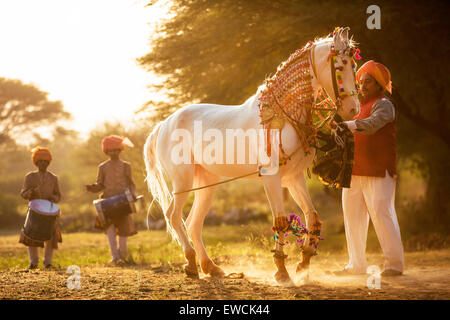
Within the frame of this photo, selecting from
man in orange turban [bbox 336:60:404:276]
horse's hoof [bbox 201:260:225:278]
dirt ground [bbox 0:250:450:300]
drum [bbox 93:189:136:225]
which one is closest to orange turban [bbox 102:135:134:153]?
drum [bbox 93:189:136:225]

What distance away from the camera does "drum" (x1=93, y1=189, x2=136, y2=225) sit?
314 inches

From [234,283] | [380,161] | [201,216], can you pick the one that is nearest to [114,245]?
[201,216]

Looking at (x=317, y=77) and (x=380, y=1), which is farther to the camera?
(x=380, y=1)

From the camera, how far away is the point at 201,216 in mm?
6500

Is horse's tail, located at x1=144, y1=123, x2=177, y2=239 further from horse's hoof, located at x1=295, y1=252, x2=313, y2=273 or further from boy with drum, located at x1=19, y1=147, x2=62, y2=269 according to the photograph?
horse's hoof, located at x1=295, y1=252, x2=313, y2=273

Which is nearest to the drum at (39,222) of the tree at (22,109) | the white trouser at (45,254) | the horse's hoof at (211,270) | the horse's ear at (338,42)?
the white trouser at (45,254)

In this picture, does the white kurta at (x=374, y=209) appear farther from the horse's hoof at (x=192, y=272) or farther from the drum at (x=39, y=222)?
the drum at (x=39, y=222)

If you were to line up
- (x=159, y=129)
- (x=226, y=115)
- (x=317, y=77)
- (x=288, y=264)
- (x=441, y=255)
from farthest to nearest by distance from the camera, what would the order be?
(x=441, y=255)
(x=288, y=264)
(x=159, y=129)
(x=226, y=115)
(x=317, y=77)

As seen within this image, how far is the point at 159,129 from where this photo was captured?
7.01 meters

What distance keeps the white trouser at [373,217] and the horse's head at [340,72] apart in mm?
869

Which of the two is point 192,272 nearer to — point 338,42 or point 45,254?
point 45,254
